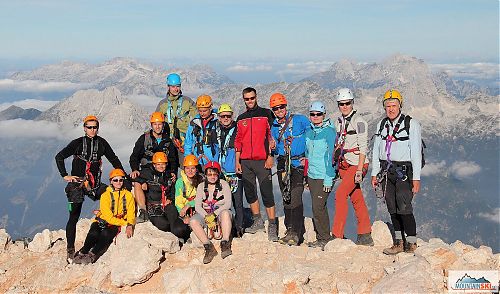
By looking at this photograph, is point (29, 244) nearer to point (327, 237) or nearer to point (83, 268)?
point (83, 268)

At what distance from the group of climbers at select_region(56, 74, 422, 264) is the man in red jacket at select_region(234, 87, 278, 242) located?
0.10 feet

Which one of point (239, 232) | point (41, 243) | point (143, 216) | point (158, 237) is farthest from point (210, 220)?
point (41, 243)

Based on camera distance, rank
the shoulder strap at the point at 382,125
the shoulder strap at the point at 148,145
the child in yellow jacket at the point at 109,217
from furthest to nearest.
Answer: the shoulder strap at the point at 148,145 < the child in yellow jacket at the point at 109,217 < the shoulder strap at the point at 382,125

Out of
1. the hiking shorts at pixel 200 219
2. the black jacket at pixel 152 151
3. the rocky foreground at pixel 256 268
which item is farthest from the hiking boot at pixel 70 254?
the hiking shorts at pixel 200 219

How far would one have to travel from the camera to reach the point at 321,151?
1281 centimetres

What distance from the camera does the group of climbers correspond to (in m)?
12.1

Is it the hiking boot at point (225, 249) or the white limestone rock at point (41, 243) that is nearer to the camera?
the hiking boot at point (225, 249)

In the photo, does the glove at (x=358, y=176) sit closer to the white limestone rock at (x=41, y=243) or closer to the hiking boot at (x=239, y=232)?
the hiking boot at (x=239, y=232)

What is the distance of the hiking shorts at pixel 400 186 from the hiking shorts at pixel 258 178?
347cm

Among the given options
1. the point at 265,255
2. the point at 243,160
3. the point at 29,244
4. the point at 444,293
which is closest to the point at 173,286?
the point at 265,255

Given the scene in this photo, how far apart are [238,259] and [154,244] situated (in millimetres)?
2519

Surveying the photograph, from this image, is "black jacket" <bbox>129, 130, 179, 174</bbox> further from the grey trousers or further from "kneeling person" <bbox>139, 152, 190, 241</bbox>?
the grey trousers

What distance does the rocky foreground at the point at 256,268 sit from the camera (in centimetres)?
1061

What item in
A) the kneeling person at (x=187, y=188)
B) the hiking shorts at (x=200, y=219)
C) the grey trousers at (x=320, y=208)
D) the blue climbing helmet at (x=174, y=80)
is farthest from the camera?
the blue climbing helmet at (x=174, y=80)
